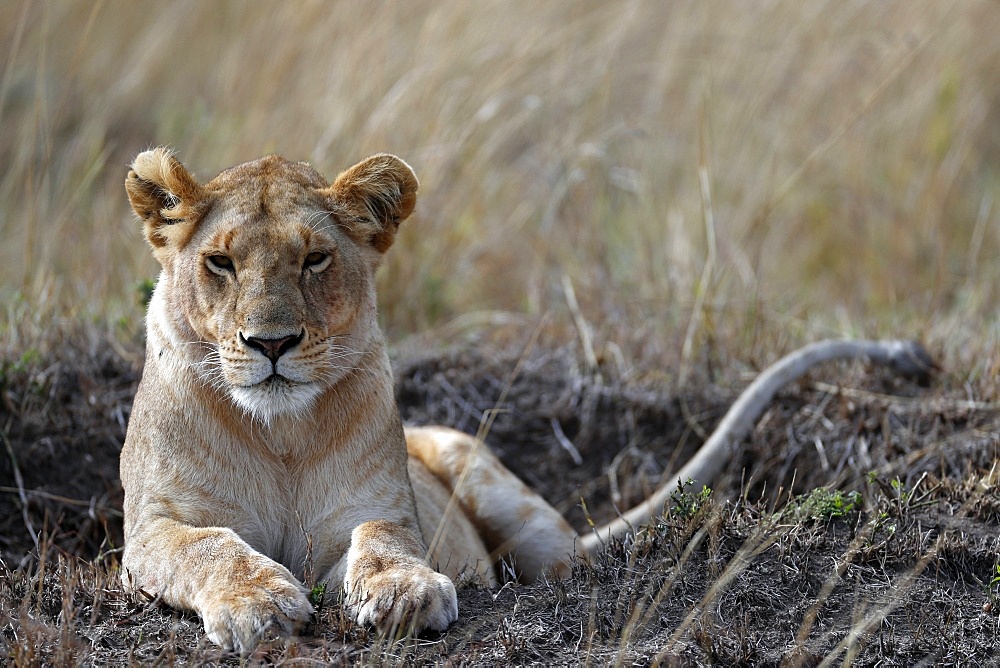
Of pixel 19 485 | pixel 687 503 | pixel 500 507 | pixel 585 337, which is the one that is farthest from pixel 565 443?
pixel 19 485

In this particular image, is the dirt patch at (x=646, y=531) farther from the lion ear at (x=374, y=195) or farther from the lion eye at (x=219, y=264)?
the lion ear at (x=374, y=195)

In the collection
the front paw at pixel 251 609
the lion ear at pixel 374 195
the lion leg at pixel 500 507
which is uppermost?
the lion ear at pixel 374 195

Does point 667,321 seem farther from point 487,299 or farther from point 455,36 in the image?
point 455,36

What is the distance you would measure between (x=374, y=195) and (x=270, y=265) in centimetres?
51

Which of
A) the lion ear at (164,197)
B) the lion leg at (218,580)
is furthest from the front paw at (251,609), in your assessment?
the lion ear at (164,197)

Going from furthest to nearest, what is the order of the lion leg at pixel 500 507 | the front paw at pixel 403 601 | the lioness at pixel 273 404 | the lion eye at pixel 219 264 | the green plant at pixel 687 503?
the lion leg at pixel 500 507, the green plant at pixel 687 503, the lion eye at pixel 219 264, the lioness at pixel 273 404, the front paw at pixel 403 601

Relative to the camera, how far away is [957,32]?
8133mm

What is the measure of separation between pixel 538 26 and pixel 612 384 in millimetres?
2686

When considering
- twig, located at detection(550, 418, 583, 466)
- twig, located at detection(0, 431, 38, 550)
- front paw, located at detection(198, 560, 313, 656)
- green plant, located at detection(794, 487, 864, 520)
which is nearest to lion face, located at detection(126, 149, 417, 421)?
front paw, located at detection(198, 560, 313, 656)

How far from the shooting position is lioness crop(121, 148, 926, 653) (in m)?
2.99

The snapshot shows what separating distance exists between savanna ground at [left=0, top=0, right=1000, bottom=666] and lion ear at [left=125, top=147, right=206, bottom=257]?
0.96 meters

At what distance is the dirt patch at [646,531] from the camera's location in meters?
2.83

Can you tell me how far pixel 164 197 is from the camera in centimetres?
341

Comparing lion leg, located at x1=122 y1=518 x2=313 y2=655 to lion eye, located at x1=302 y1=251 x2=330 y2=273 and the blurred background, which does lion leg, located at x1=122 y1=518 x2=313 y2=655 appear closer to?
lion eye, located at x1=302 y1=251 x2=330 y2=273
